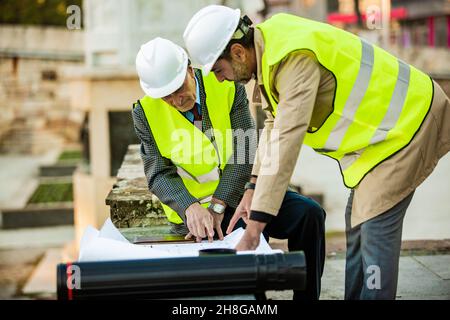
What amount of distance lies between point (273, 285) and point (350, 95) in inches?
41.9

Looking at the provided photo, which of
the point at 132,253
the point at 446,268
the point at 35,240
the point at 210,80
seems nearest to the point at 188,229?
the point at 210,80

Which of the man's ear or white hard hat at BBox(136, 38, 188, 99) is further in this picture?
white hard hat at BBox(136, 38, 188, 99)

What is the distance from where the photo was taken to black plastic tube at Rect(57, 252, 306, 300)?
8.25 feet

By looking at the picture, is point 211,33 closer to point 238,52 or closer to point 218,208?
point 238,52

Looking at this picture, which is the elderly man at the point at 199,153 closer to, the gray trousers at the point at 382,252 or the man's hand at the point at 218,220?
the man's hand at the point at 218,220

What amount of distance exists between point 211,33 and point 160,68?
51 centimetres

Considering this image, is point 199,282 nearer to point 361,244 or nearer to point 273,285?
point 273,285

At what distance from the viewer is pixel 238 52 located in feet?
11.0

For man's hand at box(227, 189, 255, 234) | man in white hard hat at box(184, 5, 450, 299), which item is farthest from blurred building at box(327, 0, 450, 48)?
man in white hard hat at box(184, 5, 450, 299)

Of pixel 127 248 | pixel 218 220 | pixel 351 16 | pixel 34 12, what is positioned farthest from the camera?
pixel 351 16

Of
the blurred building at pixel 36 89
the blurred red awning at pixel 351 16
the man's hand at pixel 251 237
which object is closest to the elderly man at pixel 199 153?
the man's hand at pixel 251 237

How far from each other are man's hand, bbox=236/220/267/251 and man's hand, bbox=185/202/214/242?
58 cm

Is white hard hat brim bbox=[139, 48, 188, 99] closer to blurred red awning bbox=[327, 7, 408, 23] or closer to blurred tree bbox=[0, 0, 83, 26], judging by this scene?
blurred tree bbox=[0, 0, 83, 26]

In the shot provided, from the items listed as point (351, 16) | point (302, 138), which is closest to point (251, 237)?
point (302, 138)
